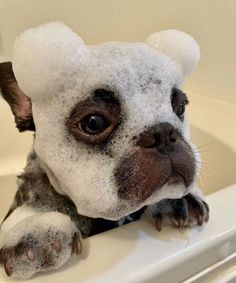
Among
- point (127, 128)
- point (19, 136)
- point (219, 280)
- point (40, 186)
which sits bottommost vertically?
point (19, 136)

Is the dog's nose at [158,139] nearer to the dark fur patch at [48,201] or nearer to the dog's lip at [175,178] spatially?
the dog's lip at [175,178]

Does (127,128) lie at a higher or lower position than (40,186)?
higher

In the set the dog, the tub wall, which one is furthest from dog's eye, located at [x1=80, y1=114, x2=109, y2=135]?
the tub wall

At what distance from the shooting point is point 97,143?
0.46 metres

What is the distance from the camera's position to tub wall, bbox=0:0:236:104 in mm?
968

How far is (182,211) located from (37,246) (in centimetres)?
17

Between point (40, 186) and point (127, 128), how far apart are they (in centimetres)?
16

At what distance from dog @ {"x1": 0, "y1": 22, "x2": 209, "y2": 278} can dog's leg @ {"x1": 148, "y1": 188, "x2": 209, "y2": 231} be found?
0.07 m

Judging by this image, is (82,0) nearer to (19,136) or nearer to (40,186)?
(19,136)

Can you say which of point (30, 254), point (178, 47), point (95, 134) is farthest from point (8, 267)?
point (178, 47)

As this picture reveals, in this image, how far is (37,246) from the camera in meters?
0.45

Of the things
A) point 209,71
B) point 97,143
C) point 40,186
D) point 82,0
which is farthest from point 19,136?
point 97,143

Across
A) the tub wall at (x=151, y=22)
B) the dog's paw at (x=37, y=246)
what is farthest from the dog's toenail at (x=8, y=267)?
the tub wall at (x=151, y=22)

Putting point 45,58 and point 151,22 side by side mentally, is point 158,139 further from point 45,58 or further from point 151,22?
point 151,22
